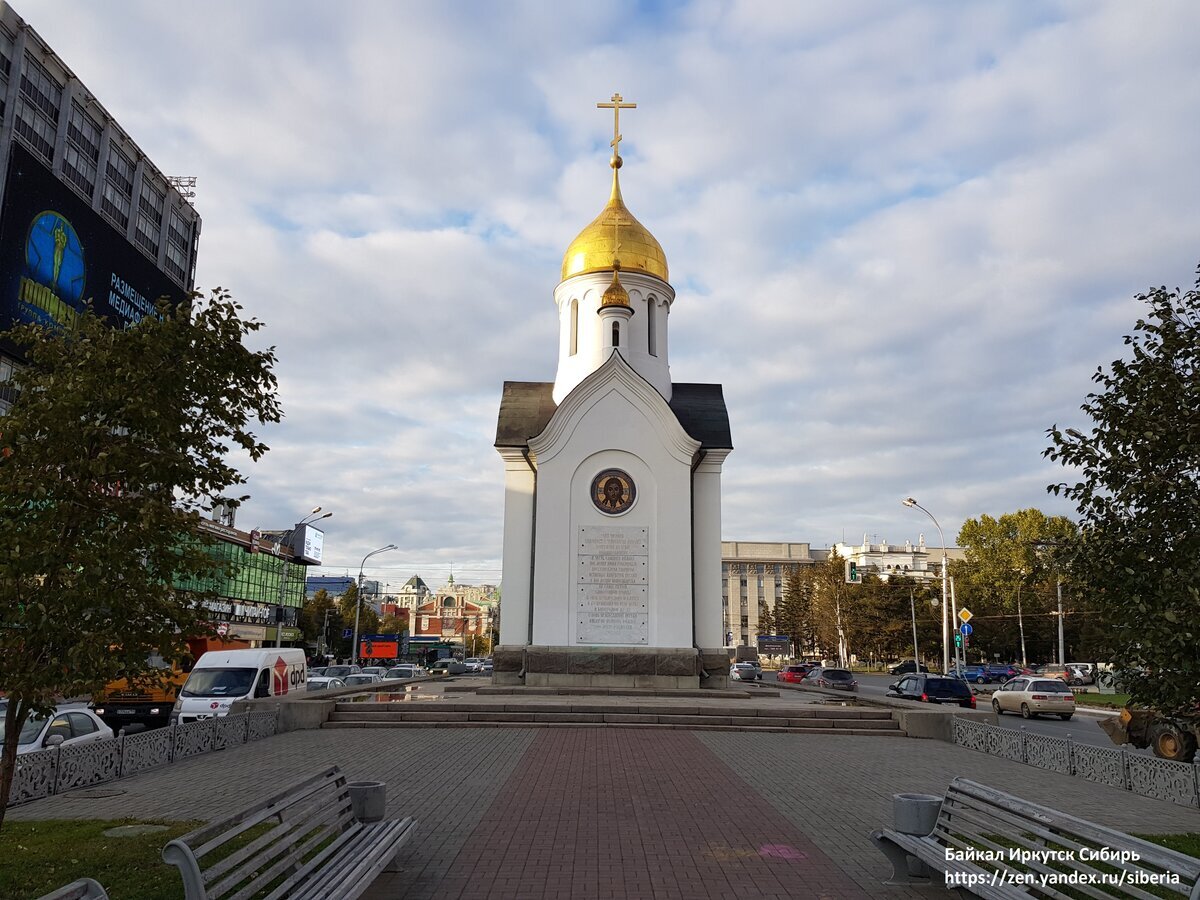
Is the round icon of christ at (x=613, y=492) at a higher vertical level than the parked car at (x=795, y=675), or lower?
higher

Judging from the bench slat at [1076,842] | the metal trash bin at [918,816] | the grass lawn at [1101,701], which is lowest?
the grass lawn at [1101,701]

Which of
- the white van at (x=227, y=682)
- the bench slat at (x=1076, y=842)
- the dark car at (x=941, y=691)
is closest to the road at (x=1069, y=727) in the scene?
the dark car at (x=941, y=691)

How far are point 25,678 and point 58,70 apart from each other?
52096mm

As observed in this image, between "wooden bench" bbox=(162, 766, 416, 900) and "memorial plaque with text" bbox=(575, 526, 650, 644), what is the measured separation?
16.9 metres

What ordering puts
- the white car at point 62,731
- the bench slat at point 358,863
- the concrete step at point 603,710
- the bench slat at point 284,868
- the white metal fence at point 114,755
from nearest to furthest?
the bench slat at point 284,868
the bench slat at point 358,863
the white metal fence at point 114,755
the white car at point 62,731
the concrete step at point 603,710

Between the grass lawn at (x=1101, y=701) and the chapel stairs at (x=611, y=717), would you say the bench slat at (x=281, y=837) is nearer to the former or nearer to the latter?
the chapel stairs at (x=611, y=717)

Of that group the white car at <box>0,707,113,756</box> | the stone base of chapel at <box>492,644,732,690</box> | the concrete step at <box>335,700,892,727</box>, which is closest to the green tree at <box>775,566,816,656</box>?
the stone base of chapel at <box>492,644,732,690</box>

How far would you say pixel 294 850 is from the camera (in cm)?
566

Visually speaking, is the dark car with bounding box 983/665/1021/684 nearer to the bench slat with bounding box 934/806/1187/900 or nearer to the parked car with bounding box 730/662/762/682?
the parked car with bounding box 730/662/762/682

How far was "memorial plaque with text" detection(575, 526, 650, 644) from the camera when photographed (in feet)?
80.1

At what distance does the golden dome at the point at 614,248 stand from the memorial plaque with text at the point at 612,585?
32.8 feet

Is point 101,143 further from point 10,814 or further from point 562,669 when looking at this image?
point 10,814

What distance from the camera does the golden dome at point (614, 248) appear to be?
1189 inches

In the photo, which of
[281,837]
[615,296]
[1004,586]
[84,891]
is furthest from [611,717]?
[1004,586]
